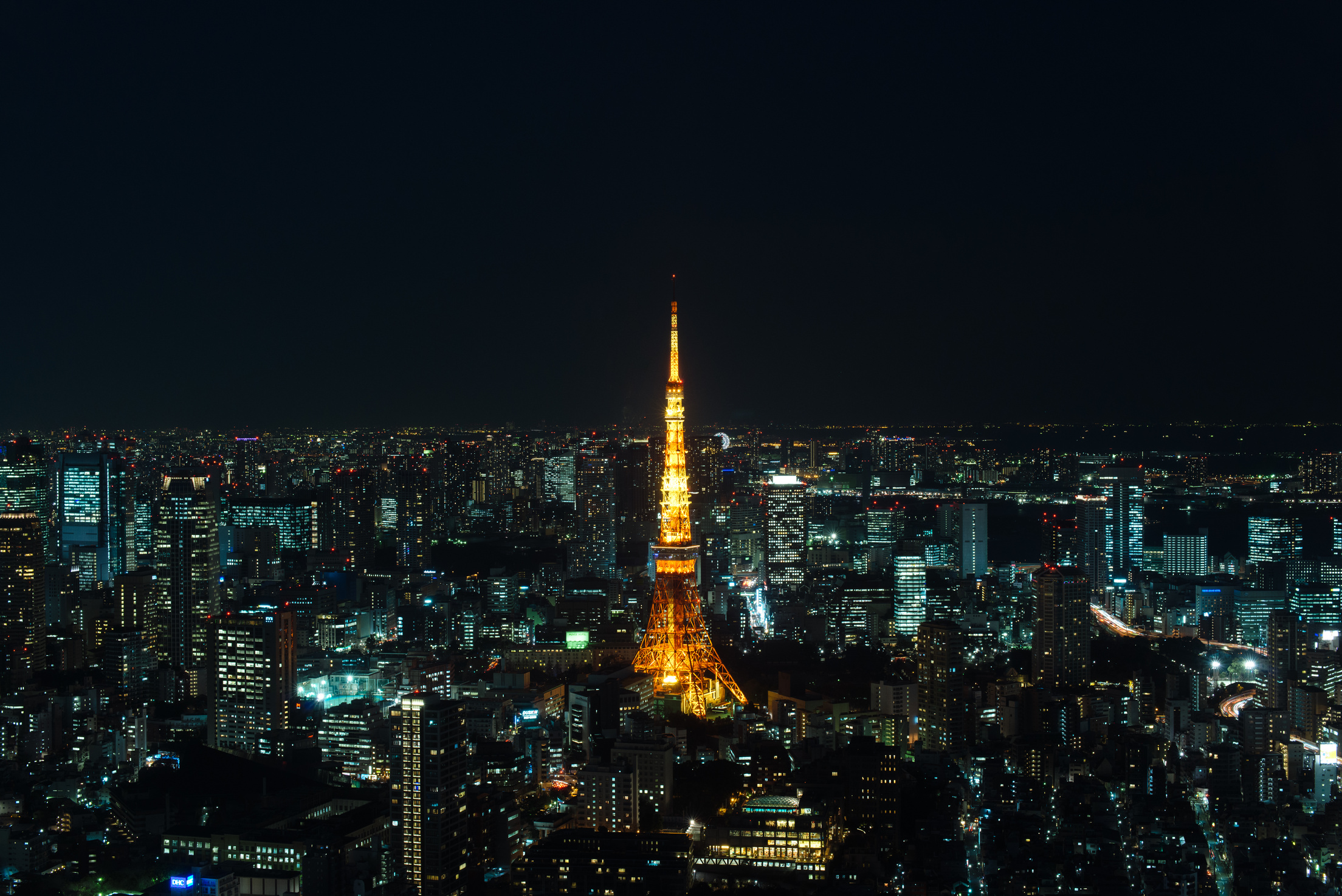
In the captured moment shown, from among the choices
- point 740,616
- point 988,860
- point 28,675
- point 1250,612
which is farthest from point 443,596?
point 988,860

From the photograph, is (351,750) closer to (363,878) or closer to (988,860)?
(363,878)

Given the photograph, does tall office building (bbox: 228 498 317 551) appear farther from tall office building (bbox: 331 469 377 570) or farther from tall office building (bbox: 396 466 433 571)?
tall office building (bbox: 396 466 433 571)

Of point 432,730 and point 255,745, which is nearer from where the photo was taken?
point 432,730

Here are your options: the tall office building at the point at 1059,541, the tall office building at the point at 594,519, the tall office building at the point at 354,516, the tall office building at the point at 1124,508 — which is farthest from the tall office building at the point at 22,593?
the tall office building at the point at 1124,508

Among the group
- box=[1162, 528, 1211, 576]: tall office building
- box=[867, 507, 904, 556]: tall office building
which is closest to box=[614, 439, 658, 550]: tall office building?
box=[867, 507, 904, 556]: tall office building

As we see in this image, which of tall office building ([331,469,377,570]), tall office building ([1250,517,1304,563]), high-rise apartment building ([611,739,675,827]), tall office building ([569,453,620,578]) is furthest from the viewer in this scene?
tall office building ([331,469,377,570])

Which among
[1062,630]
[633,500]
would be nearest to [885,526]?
[633,500]
